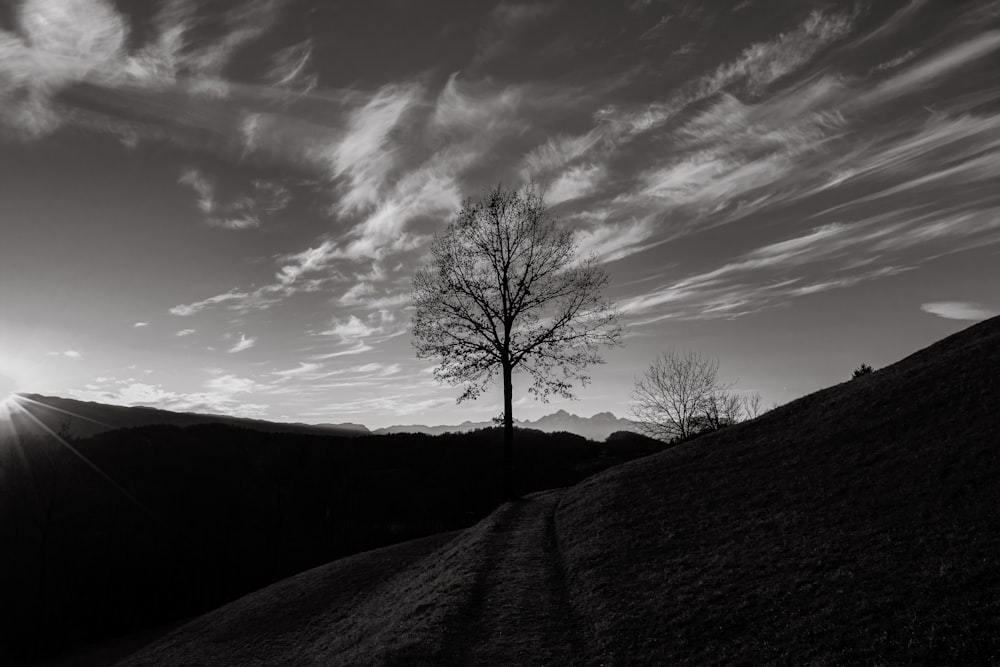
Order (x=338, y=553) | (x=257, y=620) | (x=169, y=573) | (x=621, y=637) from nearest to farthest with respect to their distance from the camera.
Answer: (x=621, y=637), (x=257, y=620), (x=169, y=573), (x=338, y=553)

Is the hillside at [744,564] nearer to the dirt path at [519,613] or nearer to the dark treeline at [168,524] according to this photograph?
the dirt path at [519,613]

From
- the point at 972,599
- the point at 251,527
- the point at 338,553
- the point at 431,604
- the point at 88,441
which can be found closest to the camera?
the point at 972,599

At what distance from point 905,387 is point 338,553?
13776 cm

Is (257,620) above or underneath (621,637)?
underneath

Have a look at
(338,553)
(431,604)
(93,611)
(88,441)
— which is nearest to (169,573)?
(93,611)

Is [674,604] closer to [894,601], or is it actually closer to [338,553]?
[894,601]

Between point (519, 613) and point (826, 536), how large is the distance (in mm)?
9002

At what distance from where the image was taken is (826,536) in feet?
50.1

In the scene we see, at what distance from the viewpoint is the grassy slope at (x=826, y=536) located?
35.2ft

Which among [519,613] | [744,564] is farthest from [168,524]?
[744,564]

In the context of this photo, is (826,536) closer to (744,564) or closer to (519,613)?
(744,564)

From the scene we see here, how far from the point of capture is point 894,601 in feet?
36.5

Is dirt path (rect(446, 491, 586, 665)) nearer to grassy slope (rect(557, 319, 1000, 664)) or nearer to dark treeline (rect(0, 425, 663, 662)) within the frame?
grassy slope (rect(557, 319, 1000, 664))

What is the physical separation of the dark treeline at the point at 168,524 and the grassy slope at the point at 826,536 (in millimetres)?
42032
